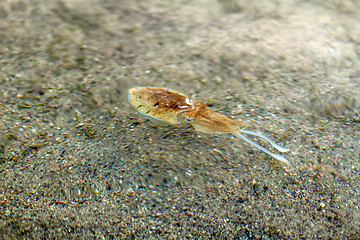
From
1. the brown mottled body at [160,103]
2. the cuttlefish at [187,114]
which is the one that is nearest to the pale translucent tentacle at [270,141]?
the cuttlefish at [187,114]

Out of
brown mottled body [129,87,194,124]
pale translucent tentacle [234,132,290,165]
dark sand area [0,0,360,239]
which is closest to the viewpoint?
dark sand area [0,0,360,239]

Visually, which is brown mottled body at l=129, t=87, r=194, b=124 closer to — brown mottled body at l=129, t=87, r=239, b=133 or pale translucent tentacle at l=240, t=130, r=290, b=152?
brown mottled body at l=129, t=87, r=239, b=133

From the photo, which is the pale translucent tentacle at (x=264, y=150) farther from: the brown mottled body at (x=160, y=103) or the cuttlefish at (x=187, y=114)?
the brown mottled body at (x=160, y=103)

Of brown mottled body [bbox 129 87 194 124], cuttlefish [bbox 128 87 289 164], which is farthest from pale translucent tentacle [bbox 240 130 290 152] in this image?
brown mottled body [bbox 129 87 194 124]

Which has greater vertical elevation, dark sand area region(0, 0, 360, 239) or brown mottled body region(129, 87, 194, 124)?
brown mottled body region(129, 87, 194, 124)

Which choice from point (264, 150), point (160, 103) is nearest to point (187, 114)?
point (160, 103)

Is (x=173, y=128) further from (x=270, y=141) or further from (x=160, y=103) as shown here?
(x=270, y=141)
